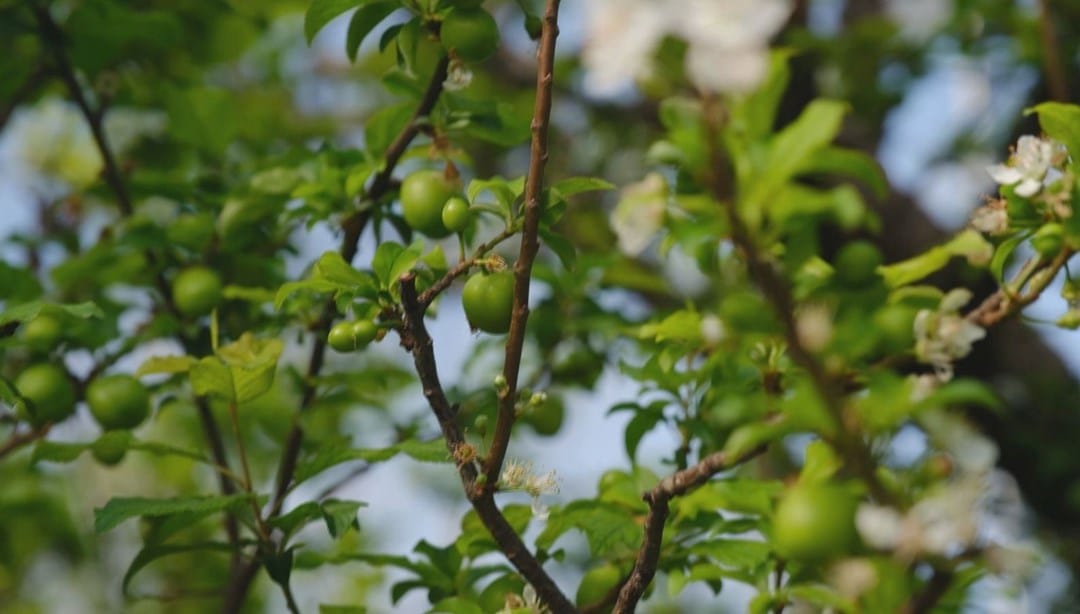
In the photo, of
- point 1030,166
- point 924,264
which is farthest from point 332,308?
point 1030,166

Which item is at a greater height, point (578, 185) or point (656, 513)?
point (578, 185)

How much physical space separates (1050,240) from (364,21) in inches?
30.4

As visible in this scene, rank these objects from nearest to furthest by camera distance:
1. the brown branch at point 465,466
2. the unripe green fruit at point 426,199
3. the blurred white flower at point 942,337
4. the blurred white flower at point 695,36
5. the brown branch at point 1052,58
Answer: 1. the blurred white flower at point 695,36
2. the blurred white flower at point 942,337
3. the brown branch at point 465,466
4. the unripe green fruit at point 426,199
5. the brown branch at point 1052,58

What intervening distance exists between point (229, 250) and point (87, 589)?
7.51 feet

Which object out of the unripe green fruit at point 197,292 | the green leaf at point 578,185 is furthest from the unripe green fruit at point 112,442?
the green leaf at point 578,185

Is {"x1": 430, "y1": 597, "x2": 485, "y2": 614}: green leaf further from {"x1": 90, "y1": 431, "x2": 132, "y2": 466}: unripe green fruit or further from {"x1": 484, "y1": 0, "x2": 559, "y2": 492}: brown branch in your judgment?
{"x1": 90, "y1": 431, "x2": 132, "y2": 466}: unripe green fruit

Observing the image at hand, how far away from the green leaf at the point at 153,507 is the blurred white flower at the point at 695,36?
0.75 metres

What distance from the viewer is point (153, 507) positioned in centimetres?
133

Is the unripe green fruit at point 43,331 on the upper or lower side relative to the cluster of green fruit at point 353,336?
upper

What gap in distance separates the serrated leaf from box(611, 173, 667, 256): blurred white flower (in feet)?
2.34

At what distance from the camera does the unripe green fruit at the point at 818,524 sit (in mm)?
755

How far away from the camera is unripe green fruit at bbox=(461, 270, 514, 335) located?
3.86ft

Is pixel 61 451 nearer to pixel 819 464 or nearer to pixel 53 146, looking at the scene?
pixel 819 464

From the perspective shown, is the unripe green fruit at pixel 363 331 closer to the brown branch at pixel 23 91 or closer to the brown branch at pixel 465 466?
the brown branch at pixel 465 466
